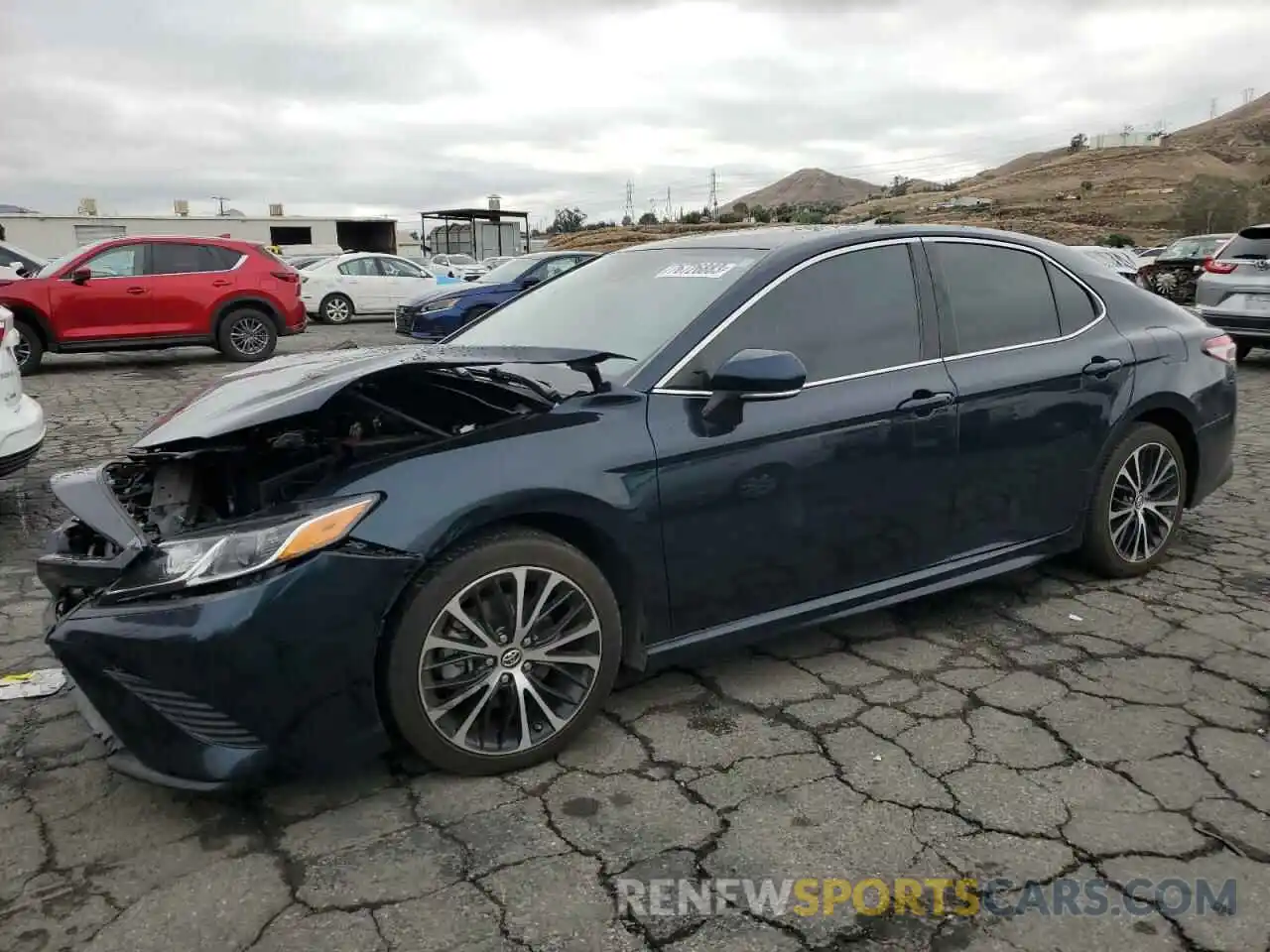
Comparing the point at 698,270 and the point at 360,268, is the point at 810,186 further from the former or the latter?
the point at 698,270

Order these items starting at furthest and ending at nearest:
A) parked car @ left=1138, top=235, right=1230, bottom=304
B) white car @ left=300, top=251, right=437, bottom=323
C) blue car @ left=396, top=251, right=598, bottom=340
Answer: white car @ left=300, top=251, right=437, bottom=323
parked car @ left=1138, top=235, right=1230, bottom=304
blue car @ left=396, top=251, right=598, bottom=340

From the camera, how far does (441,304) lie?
13.6 m

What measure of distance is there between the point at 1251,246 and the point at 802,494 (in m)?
9.69

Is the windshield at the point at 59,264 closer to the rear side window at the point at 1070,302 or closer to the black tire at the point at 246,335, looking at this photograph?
the black tire at the point at 246,335

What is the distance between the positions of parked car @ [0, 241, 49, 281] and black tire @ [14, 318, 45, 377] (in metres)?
0.60

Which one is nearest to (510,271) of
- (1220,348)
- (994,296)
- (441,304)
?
(441,304)

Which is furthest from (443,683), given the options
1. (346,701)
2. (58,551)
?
(58,551)

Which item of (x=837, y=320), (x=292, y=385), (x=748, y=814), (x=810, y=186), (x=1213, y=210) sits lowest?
(x=748, y=814)

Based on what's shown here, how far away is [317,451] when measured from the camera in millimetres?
3184

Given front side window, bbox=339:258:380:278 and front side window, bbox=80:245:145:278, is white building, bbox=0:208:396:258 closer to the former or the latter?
front side window, bbox=339:258:380:278

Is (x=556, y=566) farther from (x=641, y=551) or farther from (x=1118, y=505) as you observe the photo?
(x=1118, y=505)

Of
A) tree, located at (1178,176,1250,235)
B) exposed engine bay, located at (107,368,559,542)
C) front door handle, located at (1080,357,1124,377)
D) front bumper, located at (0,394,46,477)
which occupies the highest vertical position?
tree, located at (1178,176,1250,235)

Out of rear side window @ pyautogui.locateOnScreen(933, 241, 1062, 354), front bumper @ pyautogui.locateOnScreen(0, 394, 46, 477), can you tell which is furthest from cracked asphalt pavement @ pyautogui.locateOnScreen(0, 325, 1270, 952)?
front bumper @ pyautogui.locateOnScreen(0, 394, 46, 477)

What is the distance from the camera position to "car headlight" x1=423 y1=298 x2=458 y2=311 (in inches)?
532
